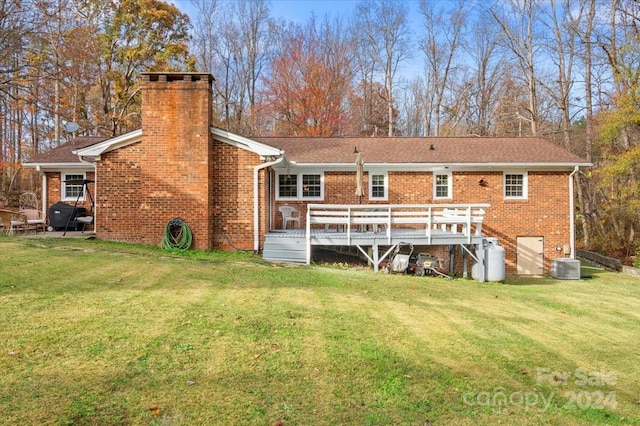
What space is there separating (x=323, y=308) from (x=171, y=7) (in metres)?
27.1

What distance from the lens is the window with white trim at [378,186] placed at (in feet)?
52.0

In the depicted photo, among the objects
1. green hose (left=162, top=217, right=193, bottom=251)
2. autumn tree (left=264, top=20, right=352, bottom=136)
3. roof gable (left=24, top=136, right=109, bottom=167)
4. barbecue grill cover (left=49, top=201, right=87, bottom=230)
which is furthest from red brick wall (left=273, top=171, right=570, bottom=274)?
autumn tree (left=264, top=20, right=352, bottom=136)

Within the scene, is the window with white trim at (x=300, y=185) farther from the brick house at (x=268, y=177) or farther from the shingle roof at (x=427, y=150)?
the shingle roof at (x=427, y=150)

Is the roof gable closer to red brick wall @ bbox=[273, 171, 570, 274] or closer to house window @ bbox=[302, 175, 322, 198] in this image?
house window @ bbox=[302, 175, 322, 198]

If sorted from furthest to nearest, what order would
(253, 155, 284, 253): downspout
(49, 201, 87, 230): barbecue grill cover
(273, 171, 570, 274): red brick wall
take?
(273, 171, 570, 274): red brick wall → (49, 201, 87, 230): barbecue grill cover → (253, 155, 284, 253): downspout

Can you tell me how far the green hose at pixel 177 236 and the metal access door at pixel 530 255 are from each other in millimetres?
11187

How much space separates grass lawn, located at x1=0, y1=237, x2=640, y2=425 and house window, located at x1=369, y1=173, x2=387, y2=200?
312 inches

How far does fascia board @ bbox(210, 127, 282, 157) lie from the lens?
12766 millimetres

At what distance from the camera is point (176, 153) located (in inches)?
497

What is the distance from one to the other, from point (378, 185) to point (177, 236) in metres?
7.04

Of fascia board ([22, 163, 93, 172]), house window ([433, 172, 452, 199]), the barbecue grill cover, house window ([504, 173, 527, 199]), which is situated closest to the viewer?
the barbecue grill cover

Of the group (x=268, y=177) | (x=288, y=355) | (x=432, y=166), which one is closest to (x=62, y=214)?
(x=268, y=177)

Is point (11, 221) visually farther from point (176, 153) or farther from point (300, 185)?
point (300, 185)

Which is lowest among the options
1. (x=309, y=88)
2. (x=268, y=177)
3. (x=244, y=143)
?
(x=268, y=177)
